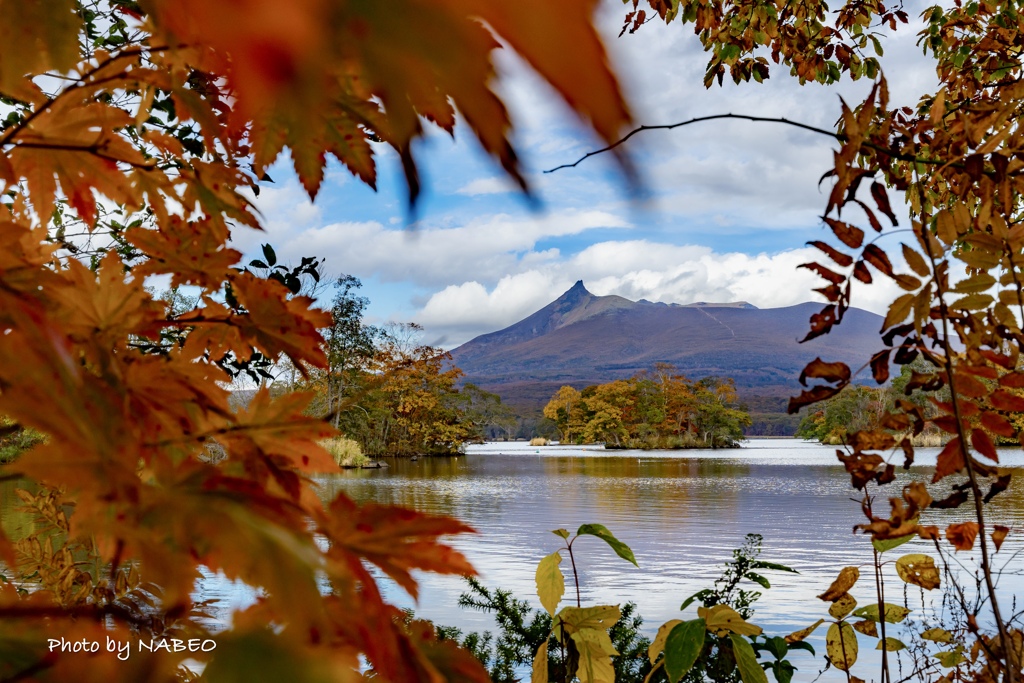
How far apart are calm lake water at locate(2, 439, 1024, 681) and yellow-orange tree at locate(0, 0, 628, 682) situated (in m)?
0.37

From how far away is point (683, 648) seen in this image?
3.02 ft

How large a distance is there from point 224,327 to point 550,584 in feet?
2.39

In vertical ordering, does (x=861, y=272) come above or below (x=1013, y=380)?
above

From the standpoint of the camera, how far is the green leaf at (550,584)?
110cm

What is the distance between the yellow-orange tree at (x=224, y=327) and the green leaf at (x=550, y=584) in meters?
0.69

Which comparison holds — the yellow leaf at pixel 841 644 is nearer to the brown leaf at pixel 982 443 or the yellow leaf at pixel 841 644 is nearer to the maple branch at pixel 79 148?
the brown leaf at pixel 982 443

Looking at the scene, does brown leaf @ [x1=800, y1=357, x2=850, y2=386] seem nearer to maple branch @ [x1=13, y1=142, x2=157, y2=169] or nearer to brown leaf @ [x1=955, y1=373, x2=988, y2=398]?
brown leaf @ [x1=955, y1=373, x2=988, y2=398]

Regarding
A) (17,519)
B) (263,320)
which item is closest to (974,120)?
(263,320)

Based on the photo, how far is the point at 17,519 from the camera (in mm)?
6234

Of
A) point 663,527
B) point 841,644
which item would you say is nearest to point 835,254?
point 841,644

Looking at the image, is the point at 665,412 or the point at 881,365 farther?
the point at 665,412

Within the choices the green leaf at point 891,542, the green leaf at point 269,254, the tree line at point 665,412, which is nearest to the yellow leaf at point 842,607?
the green leaf at point 891,542

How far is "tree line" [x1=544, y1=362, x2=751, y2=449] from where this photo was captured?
29.4 metres

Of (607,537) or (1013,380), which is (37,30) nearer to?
(607,537)
